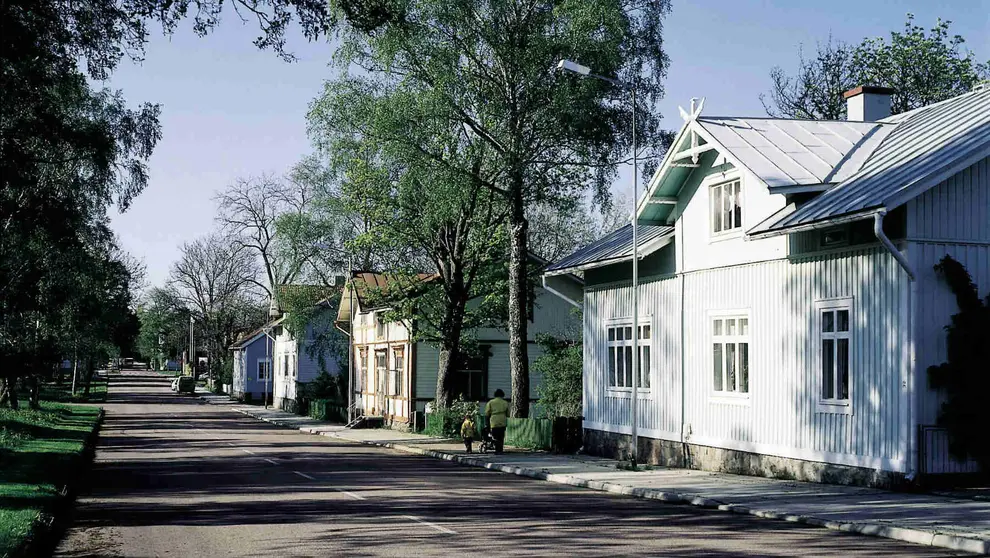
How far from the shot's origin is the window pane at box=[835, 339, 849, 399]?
1861cm

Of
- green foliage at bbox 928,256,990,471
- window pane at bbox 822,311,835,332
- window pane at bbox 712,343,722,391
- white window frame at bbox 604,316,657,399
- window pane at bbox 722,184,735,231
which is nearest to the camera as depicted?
green foliage at bbox 928,256,990,471

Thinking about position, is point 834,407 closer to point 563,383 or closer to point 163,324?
point 563,383

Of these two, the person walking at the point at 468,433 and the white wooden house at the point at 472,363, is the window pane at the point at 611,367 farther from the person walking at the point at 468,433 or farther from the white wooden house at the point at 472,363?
the white wooden house at the point at 472,363

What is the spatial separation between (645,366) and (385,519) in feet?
40.6

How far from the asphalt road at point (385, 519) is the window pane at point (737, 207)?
6229 millimetres

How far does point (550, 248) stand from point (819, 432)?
53.3 m

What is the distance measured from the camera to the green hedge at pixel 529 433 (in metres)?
31.4

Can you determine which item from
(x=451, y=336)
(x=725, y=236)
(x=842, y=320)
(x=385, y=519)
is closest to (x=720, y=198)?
(x=725, y=236)

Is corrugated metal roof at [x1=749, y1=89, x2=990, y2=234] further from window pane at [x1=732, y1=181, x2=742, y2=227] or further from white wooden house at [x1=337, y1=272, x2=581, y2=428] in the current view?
white wooden house at [x1=337, y1=272, x2=581, y2=428]

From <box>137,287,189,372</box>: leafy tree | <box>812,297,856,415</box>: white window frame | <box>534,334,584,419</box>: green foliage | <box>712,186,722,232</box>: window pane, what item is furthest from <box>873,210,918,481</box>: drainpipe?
<box>137,287,189,372</box>: leafy tree

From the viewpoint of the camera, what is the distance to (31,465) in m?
21.8

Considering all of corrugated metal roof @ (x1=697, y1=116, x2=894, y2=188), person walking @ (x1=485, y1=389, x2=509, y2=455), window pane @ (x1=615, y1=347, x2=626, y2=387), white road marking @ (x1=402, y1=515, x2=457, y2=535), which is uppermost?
corrugated metal roof @ (x1=697, y1=116, x2=894, y2=188)

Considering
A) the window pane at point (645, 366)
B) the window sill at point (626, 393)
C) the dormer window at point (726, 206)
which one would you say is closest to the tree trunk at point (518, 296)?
the window sill at point (626, 393)

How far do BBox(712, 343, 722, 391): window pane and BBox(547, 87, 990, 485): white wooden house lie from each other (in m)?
0.08
